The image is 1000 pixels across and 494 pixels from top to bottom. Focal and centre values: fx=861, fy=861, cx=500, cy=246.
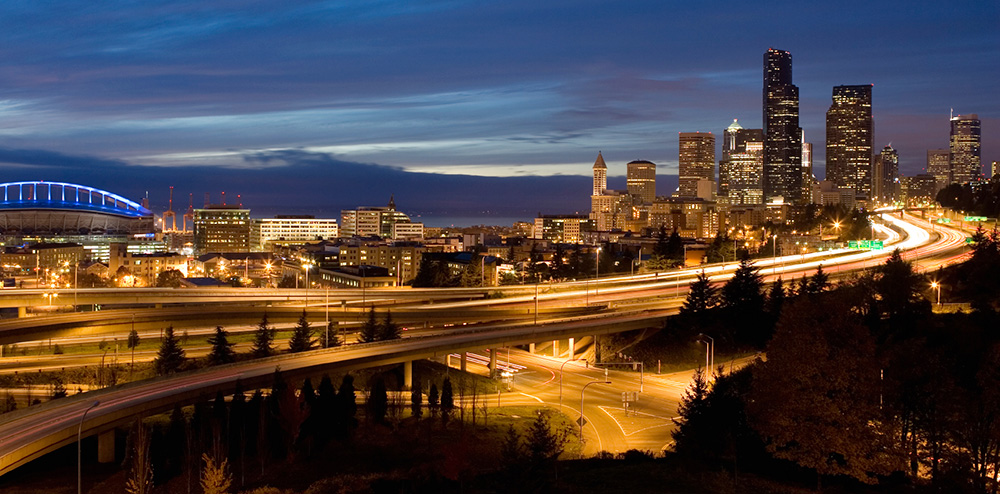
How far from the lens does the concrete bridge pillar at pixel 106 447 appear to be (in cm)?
2753

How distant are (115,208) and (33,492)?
167897 millimetres

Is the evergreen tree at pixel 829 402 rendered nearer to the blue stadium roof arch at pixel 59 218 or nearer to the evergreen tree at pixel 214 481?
the evergreen tree at pixel 214 481

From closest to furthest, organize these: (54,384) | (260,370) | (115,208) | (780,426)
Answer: (780,426) < (260,370) < (54,384) < (115,208)

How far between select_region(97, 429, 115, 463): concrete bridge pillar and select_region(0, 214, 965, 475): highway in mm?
1193

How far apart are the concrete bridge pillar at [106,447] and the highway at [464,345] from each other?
1.19m

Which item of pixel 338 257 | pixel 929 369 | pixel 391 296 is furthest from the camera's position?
pixel 338 257

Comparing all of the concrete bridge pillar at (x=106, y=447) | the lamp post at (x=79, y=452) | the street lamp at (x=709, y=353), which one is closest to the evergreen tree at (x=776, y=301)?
the street lamp at (x=709, y=353)

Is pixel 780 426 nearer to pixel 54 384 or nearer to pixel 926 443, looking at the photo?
pixel 926 443

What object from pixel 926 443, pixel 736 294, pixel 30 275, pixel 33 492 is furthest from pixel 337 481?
pixel 30 275

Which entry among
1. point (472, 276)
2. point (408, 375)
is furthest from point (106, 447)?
point (472, 276)

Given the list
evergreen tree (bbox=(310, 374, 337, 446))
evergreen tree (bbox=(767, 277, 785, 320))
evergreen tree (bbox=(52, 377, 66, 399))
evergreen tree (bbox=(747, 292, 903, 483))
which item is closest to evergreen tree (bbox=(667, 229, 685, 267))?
evergreen tree (bbox=(767, 277, 785, 320))

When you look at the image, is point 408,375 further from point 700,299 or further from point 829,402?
point 829,402

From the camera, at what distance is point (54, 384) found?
37.1m

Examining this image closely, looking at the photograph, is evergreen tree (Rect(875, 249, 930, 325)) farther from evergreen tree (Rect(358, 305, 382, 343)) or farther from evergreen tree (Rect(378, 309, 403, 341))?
evergreen tree (Rect(358, 305, 382, 343))
